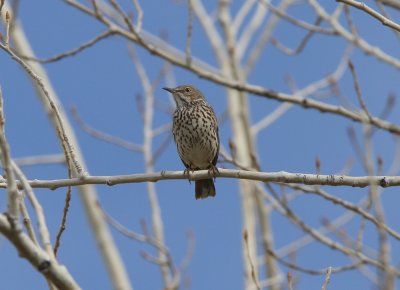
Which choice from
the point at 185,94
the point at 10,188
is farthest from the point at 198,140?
the point at 10,188

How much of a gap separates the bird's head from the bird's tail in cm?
109

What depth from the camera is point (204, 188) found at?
28.8ft

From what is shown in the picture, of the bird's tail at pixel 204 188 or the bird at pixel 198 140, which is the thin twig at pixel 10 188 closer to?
the bird at pixel 198 140

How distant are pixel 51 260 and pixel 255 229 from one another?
423 inches

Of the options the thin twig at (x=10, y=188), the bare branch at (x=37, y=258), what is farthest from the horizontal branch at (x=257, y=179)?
the bare branch at (x=37, y=258)

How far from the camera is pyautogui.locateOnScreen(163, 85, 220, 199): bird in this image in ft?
28.5

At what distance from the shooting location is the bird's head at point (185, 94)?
9.38m

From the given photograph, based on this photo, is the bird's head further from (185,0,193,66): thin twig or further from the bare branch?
the bare branch

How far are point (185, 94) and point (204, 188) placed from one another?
4.62 ft

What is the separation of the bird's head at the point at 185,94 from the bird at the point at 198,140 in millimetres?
281

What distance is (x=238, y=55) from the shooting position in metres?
15.1

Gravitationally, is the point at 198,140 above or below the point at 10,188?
above

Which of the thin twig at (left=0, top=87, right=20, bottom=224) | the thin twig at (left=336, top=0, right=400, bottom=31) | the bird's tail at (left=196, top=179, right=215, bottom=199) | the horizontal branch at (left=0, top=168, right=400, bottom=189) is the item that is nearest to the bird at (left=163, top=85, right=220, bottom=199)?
the bird's tail at (left=196, top=179, right=215, bottom=199)

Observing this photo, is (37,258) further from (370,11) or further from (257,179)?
(370,11)
